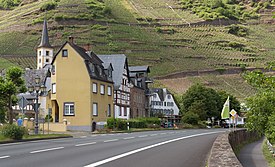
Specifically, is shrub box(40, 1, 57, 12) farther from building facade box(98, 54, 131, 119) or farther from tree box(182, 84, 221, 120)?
building facade box(98, 54, 131, 119)

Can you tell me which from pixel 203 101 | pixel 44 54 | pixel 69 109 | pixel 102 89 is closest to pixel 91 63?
pixel 102 89

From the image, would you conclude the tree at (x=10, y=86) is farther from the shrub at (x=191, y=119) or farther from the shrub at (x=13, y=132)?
the shrub at (x=191, y=119)

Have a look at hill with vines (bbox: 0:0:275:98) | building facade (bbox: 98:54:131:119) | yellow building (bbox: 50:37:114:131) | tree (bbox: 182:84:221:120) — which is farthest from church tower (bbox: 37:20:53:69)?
yellow building (bbox: 50:37:114:131)

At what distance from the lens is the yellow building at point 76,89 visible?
5372 cm

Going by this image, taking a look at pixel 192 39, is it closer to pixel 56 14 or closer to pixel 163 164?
pixel 56 14

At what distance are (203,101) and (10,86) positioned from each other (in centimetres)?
5805

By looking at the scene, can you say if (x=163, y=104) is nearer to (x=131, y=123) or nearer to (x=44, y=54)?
(x=44, y=54)

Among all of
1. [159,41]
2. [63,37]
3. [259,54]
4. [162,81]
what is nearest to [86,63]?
[162,81]

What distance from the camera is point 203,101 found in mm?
90000

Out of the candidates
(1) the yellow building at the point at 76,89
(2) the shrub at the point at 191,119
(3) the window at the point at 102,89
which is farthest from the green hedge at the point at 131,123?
(2) the shrub at the point at 191,119

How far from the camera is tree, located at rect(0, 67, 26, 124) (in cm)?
3647

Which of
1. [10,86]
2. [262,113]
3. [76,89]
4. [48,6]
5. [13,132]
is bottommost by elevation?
[13,132]

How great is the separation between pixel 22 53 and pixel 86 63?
3016 inches

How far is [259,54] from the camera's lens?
16100 cm
